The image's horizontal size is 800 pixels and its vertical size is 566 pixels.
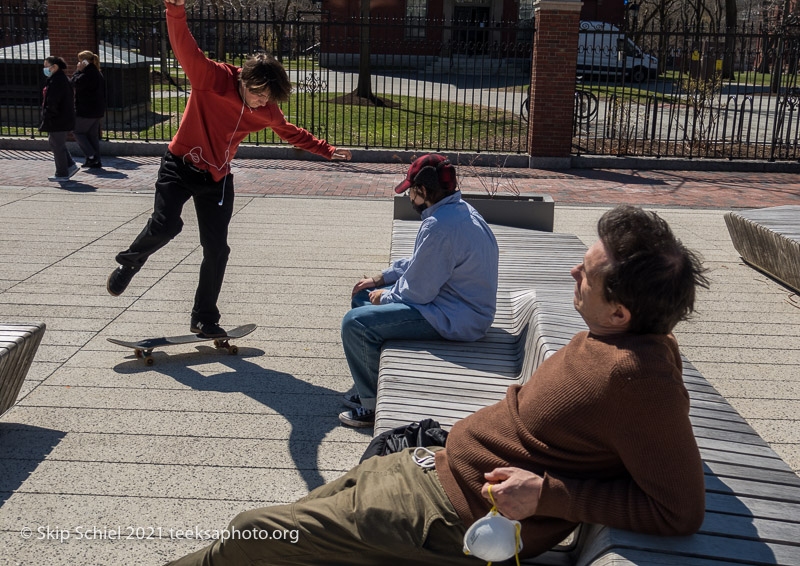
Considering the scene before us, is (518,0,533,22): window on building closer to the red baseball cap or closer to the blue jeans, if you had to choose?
the red baseball cap

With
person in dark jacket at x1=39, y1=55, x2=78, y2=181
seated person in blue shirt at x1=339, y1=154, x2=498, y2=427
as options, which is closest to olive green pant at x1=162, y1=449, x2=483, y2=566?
seated person in blue shirt at x1=339, y1=154, x2=498, y2=427

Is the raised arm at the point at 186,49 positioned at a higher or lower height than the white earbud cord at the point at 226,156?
higher

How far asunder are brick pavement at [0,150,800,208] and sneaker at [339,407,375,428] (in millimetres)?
7128

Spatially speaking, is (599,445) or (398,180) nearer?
(599,445)

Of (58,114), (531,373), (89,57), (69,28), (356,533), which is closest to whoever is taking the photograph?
(356,533)

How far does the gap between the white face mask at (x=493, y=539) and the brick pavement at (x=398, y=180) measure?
9294mm

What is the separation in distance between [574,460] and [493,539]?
0.28m

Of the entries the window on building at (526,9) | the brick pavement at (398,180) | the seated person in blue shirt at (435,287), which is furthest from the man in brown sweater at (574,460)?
the window on building at (526,9)

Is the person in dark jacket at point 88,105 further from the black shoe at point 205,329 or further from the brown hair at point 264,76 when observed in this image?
the brown hair at point 264,76

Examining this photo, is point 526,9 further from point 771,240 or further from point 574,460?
point 574,460

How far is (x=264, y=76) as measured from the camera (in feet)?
15.2

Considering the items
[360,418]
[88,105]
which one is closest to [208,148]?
[360,418]

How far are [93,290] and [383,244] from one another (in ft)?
9.17

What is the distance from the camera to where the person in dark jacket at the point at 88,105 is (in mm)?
12797
